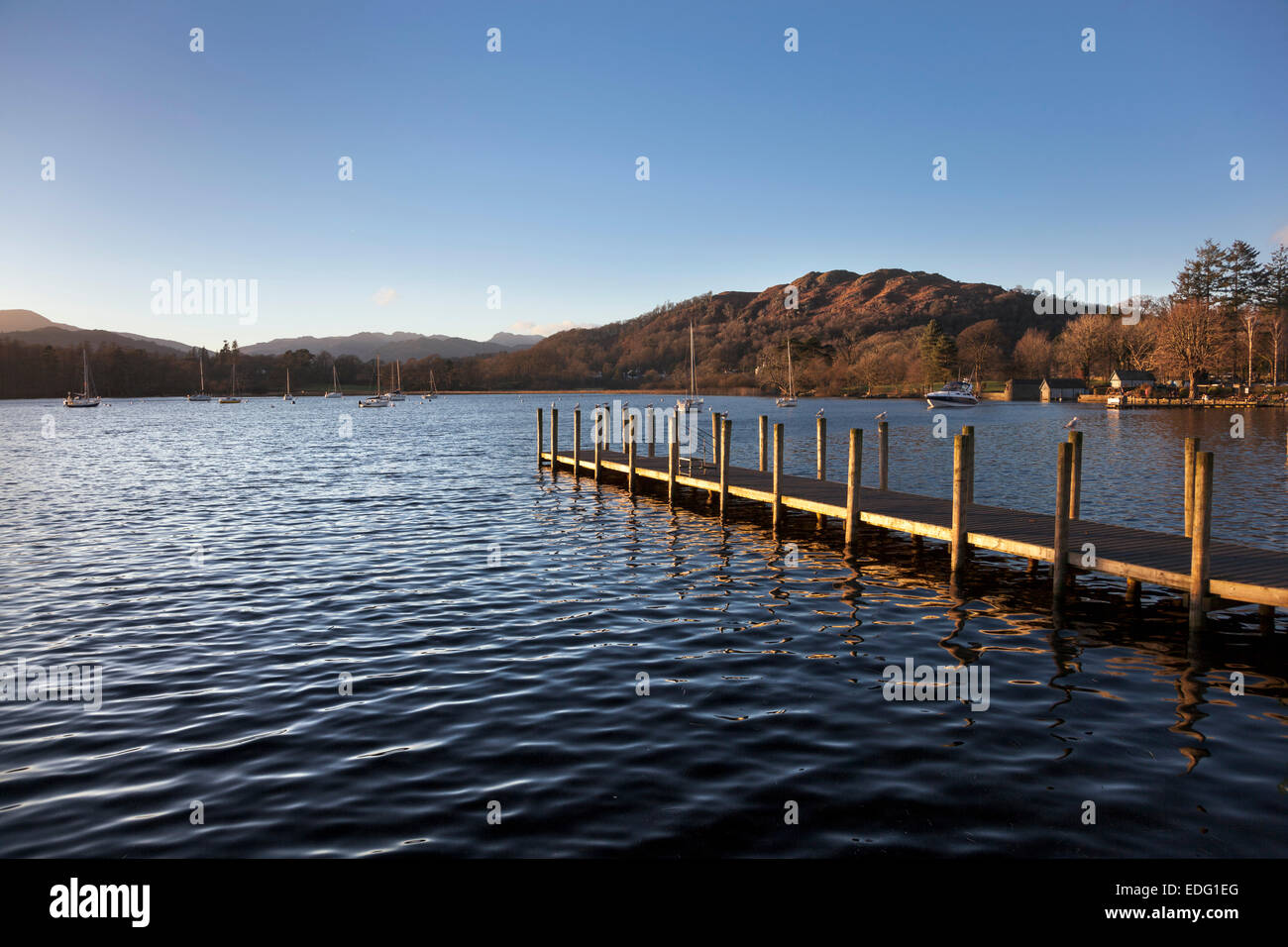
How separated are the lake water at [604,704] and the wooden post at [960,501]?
2.76ft

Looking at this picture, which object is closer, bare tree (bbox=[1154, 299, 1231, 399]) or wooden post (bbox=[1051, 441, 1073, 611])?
wooden post (bbox=[1051, 441, 1073, 611])

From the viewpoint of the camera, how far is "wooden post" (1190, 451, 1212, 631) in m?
12.8

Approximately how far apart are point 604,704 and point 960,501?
1022 cm

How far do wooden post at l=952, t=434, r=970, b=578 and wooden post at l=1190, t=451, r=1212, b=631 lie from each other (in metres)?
4.53

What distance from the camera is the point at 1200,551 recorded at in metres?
13.0

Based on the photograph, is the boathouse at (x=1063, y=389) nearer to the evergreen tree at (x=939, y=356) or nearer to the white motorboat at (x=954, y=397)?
the white motorboat at (x=954, y=397)

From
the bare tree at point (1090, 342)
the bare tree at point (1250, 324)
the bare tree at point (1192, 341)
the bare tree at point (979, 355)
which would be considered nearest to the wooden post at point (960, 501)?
the bare tree at point (1250, 324)

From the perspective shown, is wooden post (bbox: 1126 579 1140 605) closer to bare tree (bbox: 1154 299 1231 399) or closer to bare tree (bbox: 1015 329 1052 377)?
bare tree (bbox: 1154 299 1231 399)

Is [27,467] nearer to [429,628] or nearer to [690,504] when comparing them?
[690,504]

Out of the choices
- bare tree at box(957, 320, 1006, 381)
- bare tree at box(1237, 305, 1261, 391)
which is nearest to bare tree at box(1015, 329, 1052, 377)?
bare tree at box(957, 320, 1006, 381)
